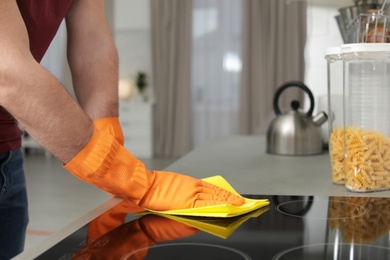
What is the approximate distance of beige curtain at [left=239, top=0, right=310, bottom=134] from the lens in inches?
251

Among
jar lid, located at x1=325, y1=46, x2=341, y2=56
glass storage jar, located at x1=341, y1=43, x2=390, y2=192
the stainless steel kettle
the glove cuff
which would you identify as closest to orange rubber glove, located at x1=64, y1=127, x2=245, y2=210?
the glove cuff

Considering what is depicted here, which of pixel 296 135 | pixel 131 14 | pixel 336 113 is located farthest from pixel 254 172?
pixel 131 14

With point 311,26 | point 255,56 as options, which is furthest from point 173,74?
point 311,26

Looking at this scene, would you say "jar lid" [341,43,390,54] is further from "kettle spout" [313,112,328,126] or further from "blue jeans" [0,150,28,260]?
"blue jeans" [0,150,28,260]

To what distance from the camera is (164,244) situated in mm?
670

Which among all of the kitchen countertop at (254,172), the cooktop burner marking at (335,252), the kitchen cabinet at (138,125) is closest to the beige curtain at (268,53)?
the kitchen cabinet at (138,125)

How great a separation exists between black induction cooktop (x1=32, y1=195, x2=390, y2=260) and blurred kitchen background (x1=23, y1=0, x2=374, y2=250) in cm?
533

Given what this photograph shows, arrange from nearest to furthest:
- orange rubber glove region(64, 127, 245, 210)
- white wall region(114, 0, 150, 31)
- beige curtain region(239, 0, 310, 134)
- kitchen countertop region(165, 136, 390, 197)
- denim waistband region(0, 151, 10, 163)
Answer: orange rubber glove region(64, 127, 245, 210)
kitchen countertop region(165, 136, 390, 197)
denim waistband region(0, 151, 10, 163)
beige curtain region(239, 0, 310, 134)
white wall region(114, 0, 150, 31)

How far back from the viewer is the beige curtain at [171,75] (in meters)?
6.64

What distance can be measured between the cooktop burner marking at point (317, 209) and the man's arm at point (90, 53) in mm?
467

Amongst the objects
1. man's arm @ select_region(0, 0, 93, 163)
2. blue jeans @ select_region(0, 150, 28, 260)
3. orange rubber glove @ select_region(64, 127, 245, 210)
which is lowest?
blue jeans @ select_region(0, 150, 28, 260)

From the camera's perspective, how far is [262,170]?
1.31 metres

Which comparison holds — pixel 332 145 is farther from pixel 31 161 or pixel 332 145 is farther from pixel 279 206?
pixel 31 161

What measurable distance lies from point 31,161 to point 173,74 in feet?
6.76
